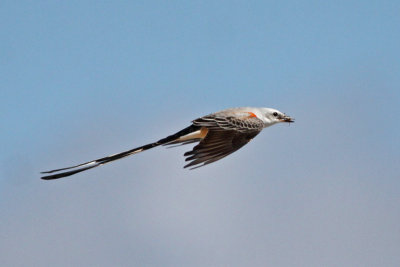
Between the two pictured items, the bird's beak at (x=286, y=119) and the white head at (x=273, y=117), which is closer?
the white head at (x=273, y=117)

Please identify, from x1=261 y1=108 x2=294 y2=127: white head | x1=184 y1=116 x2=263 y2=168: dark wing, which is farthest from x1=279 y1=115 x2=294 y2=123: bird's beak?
x1=184 y1=116 x2=263 y2=168: dark wing

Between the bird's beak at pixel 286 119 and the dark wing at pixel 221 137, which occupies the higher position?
the bird's beak at pixel 286 119

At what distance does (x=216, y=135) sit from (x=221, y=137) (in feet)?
0.34

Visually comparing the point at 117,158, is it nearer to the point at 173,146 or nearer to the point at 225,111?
the point at 173,146

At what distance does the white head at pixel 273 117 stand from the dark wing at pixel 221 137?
426 mm

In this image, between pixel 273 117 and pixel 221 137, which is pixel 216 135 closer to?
pixel 221 137

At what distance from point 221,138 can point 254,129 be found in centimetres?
81

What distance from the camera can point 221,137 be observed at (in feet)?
36.1

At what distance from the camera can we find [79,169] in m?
9.99

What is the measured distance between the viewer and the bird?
34.5ft

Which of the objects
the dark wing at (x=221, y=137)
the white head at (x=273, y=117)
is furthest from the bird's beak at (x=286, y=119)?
the dark wing at (x=221, y=137)

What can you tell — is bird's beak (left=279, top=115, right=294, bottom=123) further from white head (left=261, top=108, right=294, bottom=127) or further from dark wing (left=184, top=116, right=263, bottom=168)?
dark wing (left=184, top=116, right=263, bottom=168)

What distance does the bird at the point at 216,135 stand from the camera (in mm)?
10508

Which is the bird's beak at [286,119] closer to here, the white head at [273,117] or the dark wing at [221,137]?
the white head at [273,117]
